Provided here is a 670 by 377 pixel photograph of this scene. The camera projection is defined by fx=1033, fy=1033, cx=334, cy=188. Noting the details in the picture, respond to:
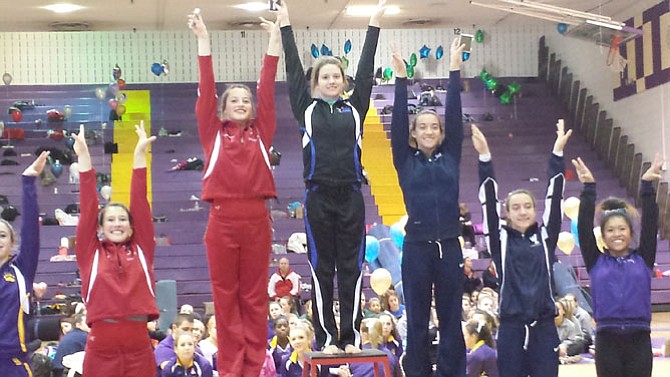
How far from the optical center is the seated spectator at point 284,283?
1366cm

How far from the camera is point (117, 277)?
17.9ft

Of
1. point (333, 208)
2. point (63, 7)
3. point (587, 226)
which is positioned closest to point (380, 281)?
point (587, 226)

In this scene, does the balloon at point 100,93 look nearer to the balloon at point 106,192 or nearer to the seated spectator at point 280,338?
the balloon at point 106,192

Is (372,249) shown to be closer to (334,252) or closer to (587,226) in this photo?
(587,226)

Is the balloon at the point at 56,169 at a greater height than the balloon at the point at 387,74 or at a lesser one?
lesser

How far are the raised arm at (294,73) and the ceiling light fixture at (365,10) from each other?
11936 millimetres

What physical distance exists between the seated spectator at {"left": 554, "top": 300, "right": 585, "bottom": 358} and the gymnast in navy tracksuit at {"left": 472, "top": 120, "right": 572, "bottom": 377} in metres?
5.12

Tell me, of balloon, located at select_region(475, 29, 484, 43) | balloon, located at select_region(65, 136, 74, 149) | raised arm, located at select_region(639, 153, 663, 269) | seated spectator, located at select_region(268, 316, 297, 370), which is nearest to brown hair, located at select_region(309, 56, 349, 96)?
raised arm, located at select_region(639, 153, 663, 269)

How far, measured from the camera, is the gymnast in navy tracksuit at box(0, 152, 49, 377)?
5645 mm

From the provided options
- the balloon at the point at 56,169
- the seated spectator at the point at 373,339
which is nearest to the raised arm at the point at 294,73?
the seated spectator at the point at 373,339

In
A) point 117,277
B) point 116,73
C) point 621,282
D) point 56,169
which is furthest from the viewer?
point 116,73

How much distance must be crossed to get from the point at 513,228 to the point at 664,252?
441 inches

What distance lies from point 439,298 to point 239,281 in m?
1.13

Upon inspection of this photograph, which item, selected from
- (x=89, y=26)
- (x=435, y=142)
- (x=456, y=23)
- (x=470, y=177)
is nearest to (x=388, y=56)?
(x=456, y=23)
